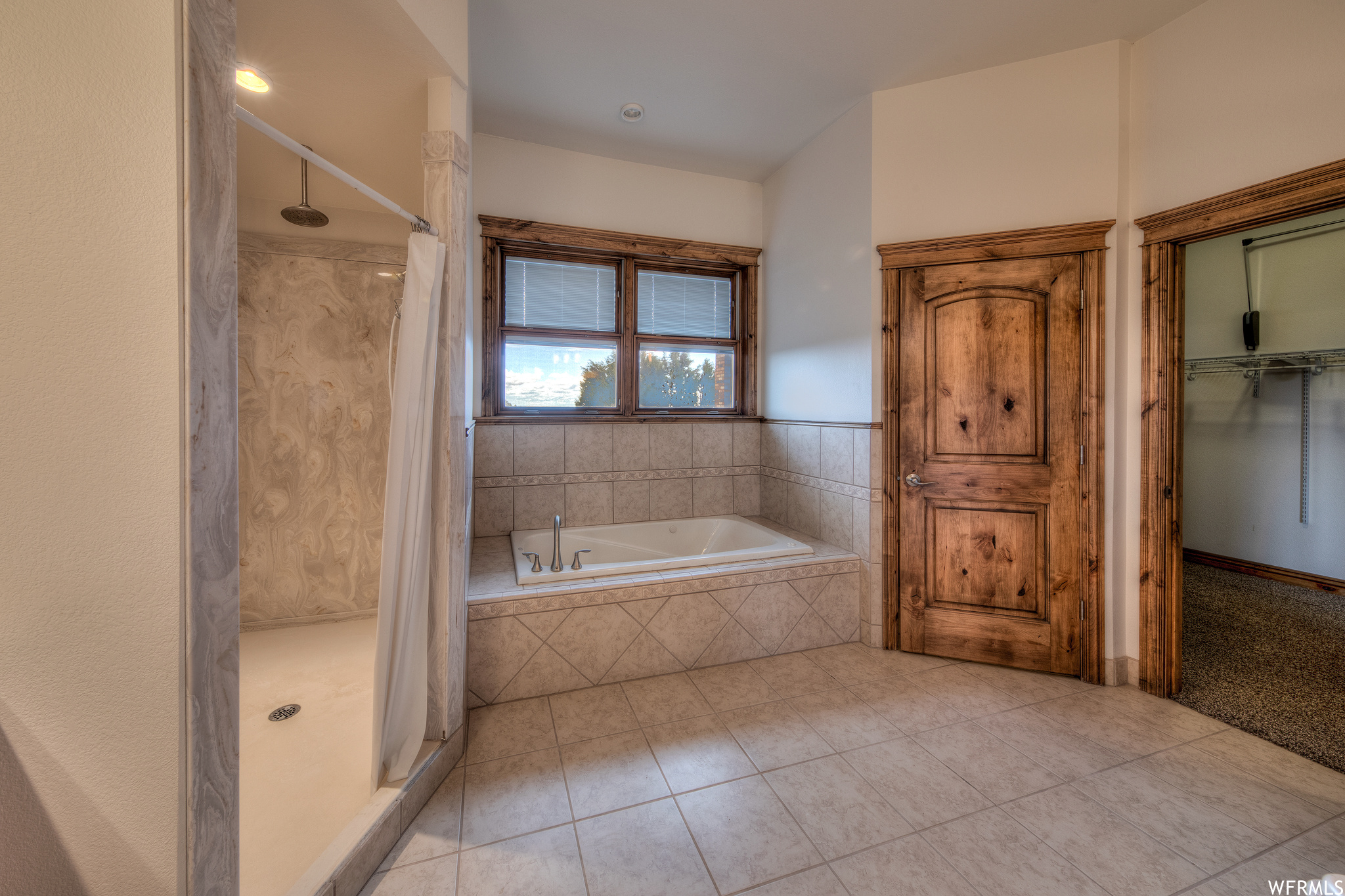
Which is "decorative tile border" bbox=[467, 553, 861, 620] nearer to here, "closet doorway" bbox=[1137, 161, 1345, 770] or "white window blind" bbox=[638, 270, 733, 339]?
"closet doorway" bbox=[1137, 161, 1345, 770]

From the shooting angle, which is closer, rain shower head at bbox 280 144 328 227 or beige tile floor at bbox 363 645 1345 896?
beige tile floor at bbox 363 645 1345 896

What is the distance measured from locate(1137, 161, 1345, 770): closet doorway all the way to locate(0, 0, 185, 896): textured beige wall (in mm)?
3125

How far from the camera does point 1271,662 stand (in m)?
2.41

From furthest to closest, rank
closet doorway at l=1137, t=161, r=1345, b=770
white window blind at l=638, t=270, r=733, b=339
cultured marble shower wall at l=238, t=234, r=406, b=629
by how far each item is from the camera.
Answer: white window blind at l=638, t=270, r=733, b=339 → cultured marble shower wall at l=238, t=234, r=406, b=629 → closet doorway at l=1137, t=161, r=1345, b=770

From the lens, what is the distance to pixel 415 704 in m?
1.62

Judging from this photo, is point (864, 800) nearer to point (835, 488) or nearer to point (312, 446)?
point (835, 488)

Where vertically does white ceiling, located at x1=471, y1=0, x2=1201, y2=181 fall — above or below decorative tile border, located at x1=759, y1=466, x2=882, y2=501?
above

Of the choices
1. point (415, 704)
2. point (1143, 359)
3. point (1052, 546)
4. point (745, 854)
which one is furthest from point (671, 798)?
point (1143, 359)

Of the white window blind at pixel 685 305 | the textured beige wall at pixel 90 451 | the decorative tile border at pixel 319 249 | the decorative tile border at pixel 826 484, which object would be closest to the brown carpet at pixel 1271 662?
the decorative tile border at pixel 826 484

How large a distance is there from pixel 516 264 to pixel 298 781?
2.80 m

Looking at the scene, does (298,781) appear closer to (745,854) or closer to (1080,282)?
(745,854)

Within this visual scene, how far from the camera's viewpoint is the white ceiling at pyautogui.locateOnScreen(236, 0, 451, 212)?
1.46 metres

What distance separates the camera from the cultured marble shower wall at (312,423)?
107 inches

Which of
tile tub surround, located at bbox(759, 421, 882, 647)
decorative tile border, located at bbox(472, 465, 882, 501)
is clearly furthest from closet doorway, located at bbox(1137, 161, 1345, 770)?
decorative tile border, located at bbox(472, 465, 882, 501)
